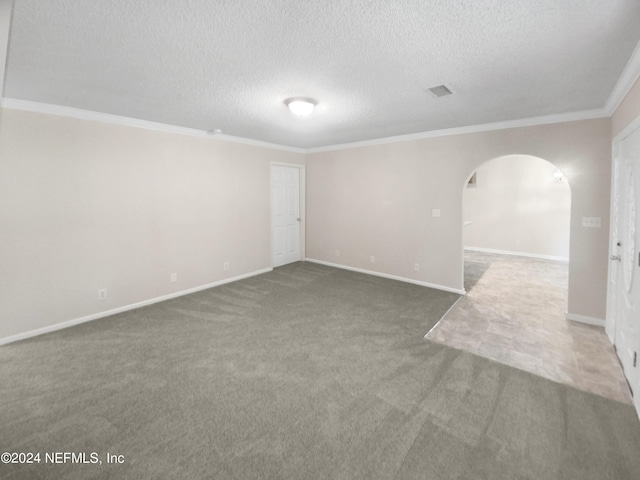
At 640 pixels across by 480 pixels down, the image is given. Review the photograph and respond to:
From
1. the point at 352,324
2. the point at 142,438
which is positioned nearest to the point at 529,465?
the point at 352,324

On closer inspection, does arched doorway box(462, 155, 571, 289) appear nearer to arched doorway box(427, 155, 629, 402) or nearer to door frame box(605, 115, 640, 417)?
arched doorway box(427, 155, 629, 402)

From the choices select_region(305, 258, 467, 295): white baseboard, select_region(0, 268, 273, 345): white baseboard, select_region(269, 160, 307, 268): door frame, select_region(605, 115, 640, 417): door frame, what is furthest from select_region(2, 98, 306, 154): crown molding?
select_region(605, 115, 640, 417): door frame

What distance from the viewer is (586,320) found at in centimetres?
354

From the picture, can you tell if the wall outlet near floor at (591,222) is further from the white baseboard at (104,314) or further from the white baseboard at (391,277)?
the white baseboard at (104,314)

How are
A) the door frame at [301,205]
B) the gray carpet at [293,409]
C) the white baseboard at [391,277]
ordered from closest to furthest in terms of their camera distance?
the gray carpet at [293,409] < the white baseboard at [391,277] < the door frame at [301,205]

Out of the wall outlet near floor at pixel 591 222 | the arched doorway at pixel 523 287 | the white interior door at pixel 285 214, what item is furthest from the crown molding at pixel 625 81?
the white interior door at pixel 285 214

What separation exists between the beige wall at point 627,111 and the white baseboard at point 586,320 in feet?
6.76

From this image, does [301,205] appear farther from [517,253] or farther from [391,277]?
[517,253]

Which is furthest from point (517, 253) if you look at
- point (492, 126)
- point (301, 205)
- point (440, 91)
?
point (440, 91)

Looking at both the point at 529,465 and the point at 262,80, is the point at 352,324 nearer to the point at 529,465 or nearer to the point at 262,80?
the point at 529,465

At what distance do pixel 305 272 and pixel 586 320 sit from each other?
4105 mm

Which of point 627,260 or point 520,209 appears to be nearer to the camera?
point 627,260

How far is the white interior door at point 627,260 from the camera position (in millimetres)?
2246

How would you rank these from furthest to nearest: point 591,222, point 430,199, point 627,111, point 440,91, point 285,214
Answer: point 285,214, point 430,199, point 591,222, point 440,91, point 627,111
